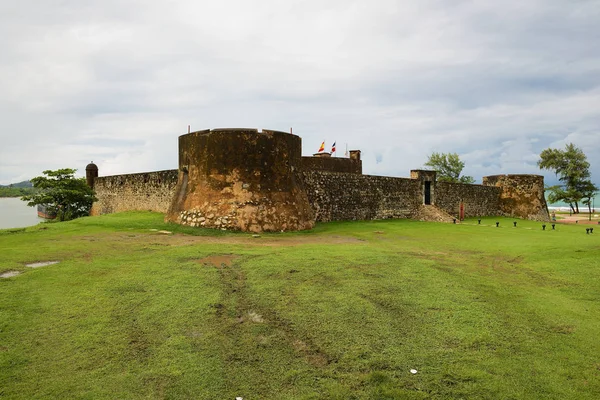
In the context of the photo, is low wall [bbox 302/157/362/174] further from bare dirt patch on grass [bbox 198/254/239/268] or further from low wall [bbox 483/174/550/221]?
bare dirt patch on grass [bbox 198/254/239/268]

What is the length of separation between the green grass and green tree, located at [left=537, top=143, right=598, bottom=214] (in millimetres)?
38713

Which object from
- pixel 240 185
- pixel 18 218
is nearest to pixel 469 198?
pixel 240 185

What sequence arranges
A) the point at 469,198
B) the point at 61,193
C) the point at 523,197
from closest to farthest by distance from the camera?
1. the point at 61,193
2. the point at 469,198
3. the point at 523,197

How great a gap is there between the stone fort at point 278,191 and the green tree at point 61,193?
5.64ft

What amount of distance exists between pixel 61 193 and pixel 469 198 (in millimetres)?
24335

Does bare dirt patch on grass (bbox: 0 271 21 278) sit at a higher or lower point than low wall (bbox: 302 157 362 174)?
lower

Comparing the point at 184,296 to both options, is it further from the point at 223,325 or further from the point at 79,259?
the point at 79,259

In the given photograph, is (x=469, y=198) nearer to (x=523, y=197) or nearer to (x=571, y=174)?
(x=523, y=197)

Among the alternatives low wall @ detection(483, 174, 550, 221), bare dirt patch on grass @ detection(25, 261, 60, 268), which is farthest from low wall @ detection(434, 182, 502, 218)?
bare dirt patch on grass @ detection(25, 261, 60, 268)

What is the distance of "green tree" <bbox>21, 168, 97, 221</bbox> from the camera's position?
21.0m

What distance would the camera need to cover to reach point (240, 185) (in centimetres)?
1196

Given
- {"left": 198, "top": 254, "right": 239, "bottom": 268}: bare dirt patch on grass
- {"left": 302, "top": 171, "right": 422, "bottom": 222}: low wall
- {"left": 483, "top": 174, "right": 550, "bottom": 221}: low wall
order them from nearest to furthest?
{"left": 198, "top": 254, "right": 239, "bottom": 268}: bare dirt patch on grass → {"left": 302, "top": 171, "right": 422, "bottom": 222}: low wall → {"left": 483, "top": 174, "right": 550, "bottom": 221}: low wall

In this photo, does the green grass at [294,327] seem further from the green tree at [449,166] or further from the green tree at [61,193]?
the green tree at [449,166]

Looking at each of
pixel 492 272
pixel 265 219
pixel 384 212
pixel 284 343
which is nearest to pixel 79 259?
pixel 284 343
